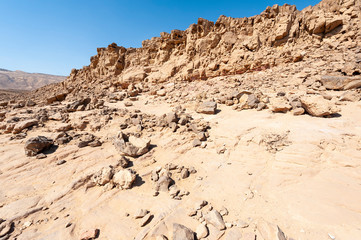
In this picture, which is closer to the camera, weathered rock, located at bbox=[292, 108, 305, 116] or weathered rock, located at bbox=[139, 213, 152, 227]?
weathered rock, located at bbox=[139, 213, 152, 227]

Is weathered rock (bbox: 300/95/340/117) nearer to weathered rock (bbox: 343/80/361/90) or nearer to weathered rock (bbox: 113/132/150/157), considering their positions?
weathered rock (bbox: 343/80/361/90)

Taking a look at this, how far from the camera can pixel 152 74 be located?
14430 millimetres

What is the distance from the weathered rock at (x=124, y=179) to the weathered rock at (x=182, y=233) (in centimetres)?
135

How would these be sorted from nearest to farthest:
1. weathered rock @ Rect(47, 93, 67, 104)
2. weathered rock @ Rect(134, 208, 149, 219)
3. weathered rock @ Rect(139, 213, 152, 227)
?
weathered rock @ Rect(139, 213, 152, 227)
weathered rock @ Rect(134, 208, 149, 219)
weathered rock @ Rect(47, 93, 67, 104)

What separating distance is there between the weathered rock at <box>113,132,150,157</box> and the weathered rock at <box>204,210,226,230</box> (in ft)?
7.89

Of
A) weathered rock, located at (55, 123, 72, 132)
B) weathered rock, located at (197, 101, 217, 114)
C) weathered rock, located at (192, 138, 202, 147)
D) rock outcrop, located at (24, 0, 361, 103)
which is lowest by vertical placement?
weathered rock, located at (192, 138, 202, 147)

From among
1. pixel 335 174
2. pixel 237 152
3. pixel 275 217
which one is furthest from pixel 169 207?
pixel 335 174

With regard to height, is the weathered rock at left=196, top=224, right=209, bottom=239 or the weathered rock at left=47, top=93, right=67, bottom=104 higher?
the weathered rock at left=47, top=93, right=67, bottom=104

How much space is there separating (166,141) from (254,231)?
3.05 meters

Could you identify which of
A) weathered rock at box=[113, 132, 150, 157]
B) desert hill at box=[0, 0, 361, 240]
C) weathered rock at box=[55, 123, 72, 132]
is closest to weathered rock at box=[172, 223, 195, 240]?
desert hill at box=[0, 0, 361, 240]

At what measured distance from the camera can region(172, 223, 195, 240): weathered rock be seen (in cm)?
203

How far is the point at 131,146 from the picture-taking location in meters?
4.10

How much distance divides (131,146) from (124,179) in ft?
3.70

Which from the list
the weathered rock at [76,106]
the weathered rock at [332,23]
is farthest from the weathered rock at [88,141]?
the weathered rock at [332,23]
